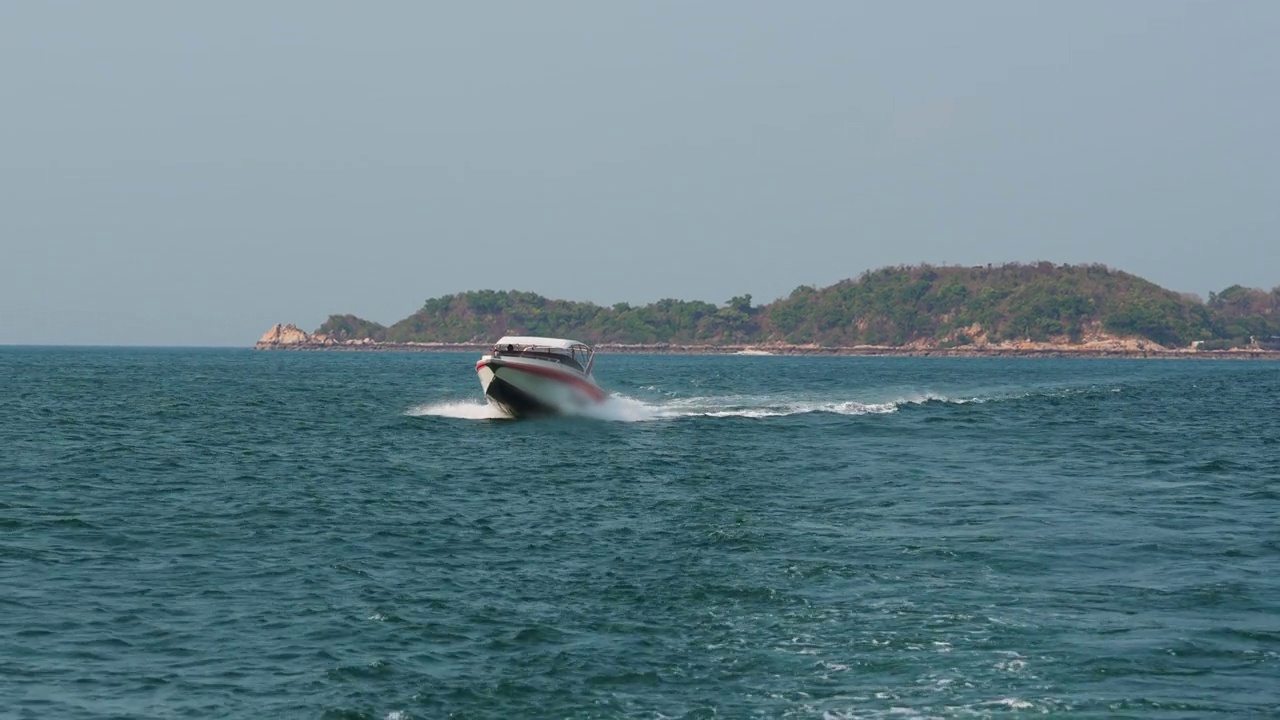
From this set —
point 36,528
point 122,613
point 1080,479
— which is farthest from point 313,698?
point 1080,479

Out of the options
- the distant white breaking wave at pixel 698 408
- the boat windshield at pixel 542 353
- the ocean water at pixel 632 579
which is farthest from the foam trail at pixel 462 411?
the ocean water at pixel 632 579

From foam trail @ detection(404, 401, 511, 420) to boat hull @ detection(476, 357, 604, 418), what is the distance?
1.66 meters

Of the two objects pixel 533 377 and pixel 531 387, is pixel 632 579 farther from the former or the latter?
pixel 531 387

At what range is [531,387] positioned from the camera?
193 ft

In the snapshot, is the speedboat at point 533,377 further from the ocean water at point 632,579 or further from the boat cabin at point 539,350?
the ocean water at point 632,579

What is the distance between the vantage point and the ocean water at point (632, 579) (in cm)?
1803

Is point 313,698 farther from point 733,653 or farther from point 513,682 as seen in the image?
point 733,653

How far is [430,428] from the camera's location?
60.2 m

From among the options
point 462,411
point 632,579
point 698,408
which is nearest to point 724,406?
point 698,408

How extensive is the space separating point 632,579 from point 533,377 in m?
33.9

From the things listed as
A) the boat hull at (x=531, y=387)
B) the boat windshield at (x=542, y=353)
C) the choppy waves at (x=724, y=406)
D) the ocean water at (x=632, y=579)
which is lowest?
the ocean water at (x=632, y=579)

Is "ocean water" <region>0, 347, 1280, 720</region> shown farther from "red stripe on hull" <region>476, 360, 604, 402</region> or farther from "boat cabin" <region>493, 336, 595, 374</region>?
"boat cabin" <region>493, 336, 595, 374</region>

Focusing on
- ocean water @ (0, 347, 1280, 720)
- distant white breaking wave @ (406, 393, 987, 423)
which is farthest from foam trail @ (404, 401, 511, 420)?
ocean water @ (0, 347, 1280, 720)

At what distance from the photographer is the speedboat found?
58.0 metres
